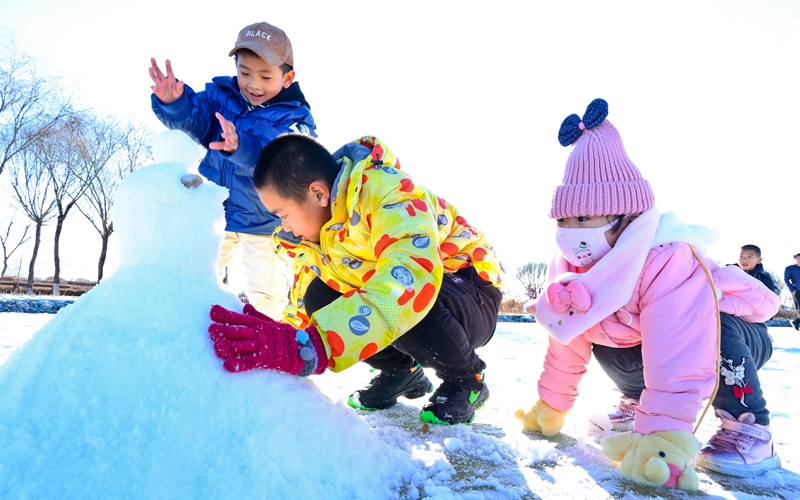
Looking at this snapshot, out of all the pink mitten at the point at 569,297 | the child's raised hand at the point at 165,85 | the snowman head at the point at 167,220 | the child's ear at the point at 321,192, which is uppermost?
the child's raised hand at the point at 165,85

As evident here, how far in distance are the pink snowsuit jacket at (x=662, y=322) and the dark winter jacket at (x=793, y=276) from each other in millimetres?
10134

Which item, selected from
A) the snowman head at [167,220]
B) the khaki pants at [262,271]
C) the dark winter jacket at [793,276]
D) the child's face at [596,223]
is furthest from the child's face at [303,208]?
the dark winter jacket at [793,276]

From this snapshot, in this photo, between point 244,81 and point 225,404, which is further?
point 244,81

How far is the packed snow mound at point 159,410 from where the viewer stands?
88 cm

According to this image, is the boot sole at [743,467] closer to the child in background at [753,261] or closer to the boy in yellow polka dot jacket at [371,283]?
the boy in yellow polka dot jacket at [371,283]

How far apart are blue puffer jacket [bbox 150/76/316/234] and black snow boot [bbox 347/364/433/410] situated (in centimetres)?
111

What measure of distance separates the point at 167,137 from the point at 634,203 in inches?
56.1

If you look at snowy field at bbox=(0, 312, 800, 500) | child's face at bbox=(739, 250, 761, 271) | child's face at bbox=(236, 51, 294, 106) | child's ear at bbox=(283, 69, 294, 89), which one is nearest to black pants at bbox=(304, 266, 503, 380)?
snowy field at bbox=(0, 312, 800, 500)

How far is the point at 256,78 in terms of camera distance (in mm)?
2771

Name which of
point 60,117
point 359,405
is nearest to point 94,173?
point 60,117

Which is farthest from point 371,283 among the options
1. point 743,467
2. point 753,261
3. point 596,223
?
point 753,261

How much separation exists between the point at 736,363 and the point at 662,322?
12.7 inches

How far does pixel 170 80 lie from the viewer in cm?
260

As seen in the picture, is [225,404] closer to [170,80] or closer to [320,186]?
[320,186]
